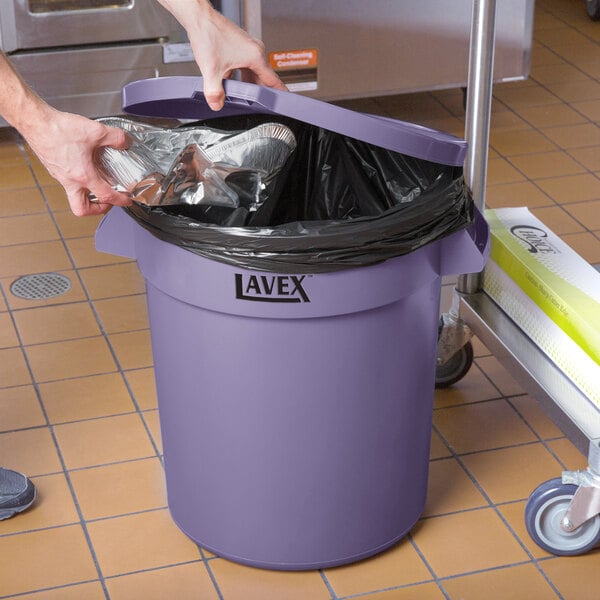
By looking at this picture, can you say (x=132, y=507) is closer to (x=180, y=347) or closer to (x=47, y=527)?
(x=47, y=527)

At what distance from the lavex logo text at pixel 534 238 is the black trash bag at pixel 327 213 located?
1.19 ft

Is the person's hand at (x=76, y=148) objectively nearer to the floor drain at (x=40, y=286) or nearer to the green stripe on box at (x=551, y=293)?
the green stripe on box at (x=551, y=293)

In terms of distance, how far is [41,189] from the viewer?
142 inches

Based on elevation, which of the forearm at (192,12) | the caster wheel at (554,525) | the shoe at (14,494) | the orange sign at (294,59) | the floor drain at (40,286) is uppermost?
the forearm at (192,12)

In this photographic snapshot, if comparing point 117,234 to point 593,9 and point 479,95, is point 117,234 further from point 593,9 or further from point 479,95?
point 593,9

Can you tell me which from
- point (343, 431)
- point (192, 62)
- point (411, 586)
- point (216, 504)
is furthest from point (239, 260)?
point (192, 62)

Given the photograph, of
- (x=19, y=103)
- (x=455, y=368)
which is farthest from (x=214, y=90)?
(x=455, y=368)

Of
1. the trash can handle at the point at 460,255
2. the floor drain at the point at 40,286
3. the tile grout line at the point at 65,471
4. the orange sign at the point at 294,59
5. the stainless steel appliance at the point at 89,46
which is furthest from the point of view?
the orange sign at the point at 294,59

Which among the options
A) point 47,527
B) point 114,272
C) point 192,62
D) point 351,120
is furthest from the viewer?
point 192,62

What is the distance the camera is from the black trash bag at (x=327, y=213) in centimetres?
174

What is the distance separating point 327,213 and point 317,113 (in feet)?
1.74

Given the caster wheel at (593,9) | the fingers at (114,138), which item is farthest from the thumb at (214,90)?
the caster wheel at (593,9)

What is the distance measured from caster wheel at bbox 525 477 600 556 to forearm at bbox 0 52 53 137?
3.61 feet

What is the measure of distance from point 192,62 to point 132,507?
2000mm
